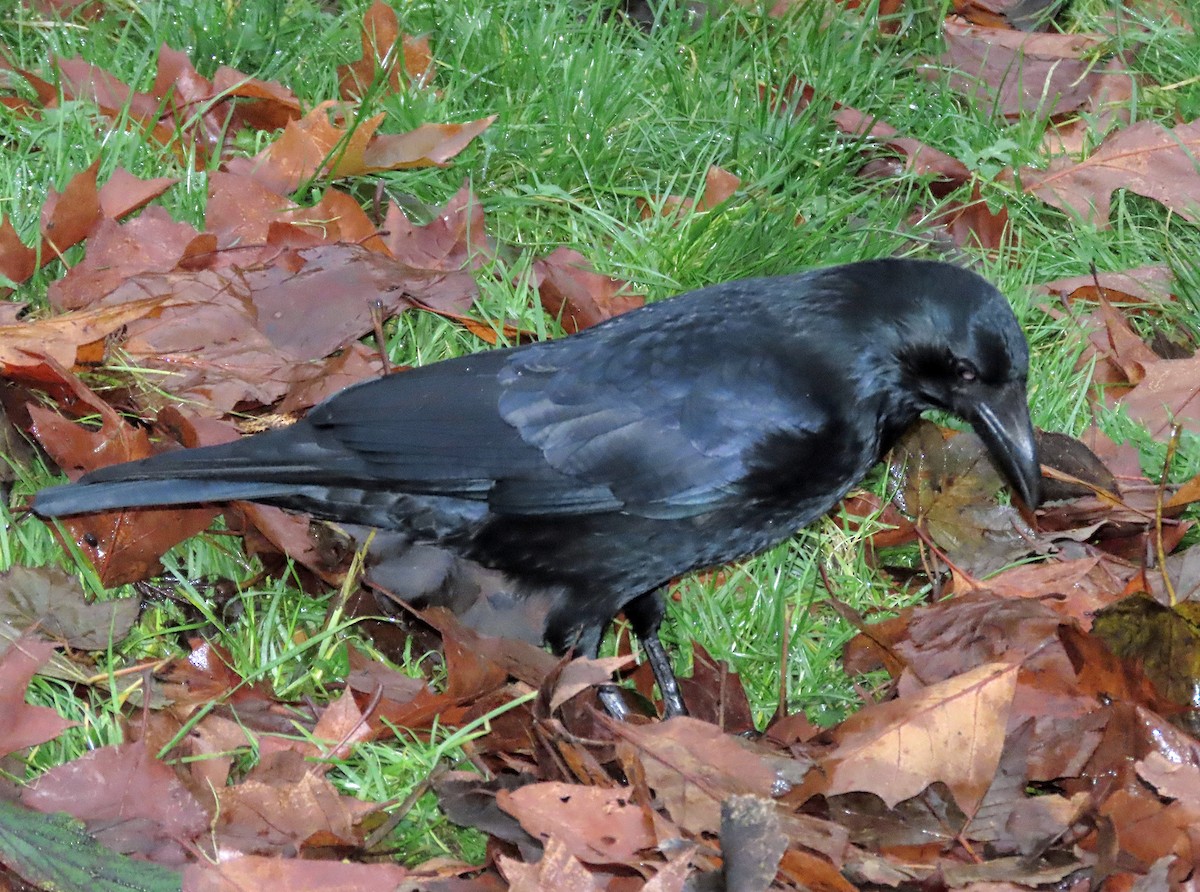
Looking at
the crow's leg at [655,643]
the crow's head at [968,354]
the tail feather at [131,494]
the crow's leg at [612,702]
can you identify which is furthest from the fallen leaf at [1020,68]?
the tail feather at [131,494]

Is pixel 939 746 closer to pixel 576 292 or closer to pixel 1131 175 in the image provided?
pixel 576 292

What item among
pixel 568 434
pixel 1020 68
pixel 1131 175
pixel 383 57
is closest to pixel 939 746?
pixel 568 434

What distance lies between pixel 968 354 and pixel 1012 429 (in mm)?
212

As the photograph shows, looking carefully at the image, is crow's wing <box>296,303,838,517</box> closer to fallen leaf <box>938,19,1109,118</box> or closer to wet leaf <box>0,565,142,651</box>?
wet leaf <box>0,565,142,651</box>

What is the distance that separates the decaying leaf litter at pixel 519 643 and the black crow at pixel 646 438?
8.9 inches

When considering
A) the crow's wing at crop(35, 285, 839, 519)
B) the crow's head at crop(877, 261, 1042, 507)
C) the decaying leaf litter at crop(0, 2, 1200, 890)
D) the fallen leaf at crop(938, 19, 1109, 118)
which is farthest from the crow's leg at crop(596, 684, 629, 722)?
the fallen leaf at crop(938, 19, 1109, 118)

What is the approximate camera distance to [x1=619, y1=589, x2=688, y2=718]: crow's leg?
3322 mm

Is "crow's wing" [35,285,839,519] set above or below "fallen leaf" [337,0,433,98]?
below

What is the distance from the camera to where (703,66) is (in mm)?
4770

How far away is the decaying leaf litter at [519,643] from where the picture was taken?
2.57 m

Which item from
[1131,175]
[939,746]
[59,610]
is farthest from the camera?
[1131,175]

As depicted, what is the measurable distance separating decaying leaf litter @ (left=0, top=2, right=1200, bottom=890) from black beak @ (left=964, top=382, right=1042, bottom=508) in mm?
295

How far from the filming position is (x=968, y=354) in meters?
3.13

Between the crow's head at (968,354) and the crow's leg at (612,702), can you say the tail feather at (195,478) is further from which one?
the crow's head at (968,354)
